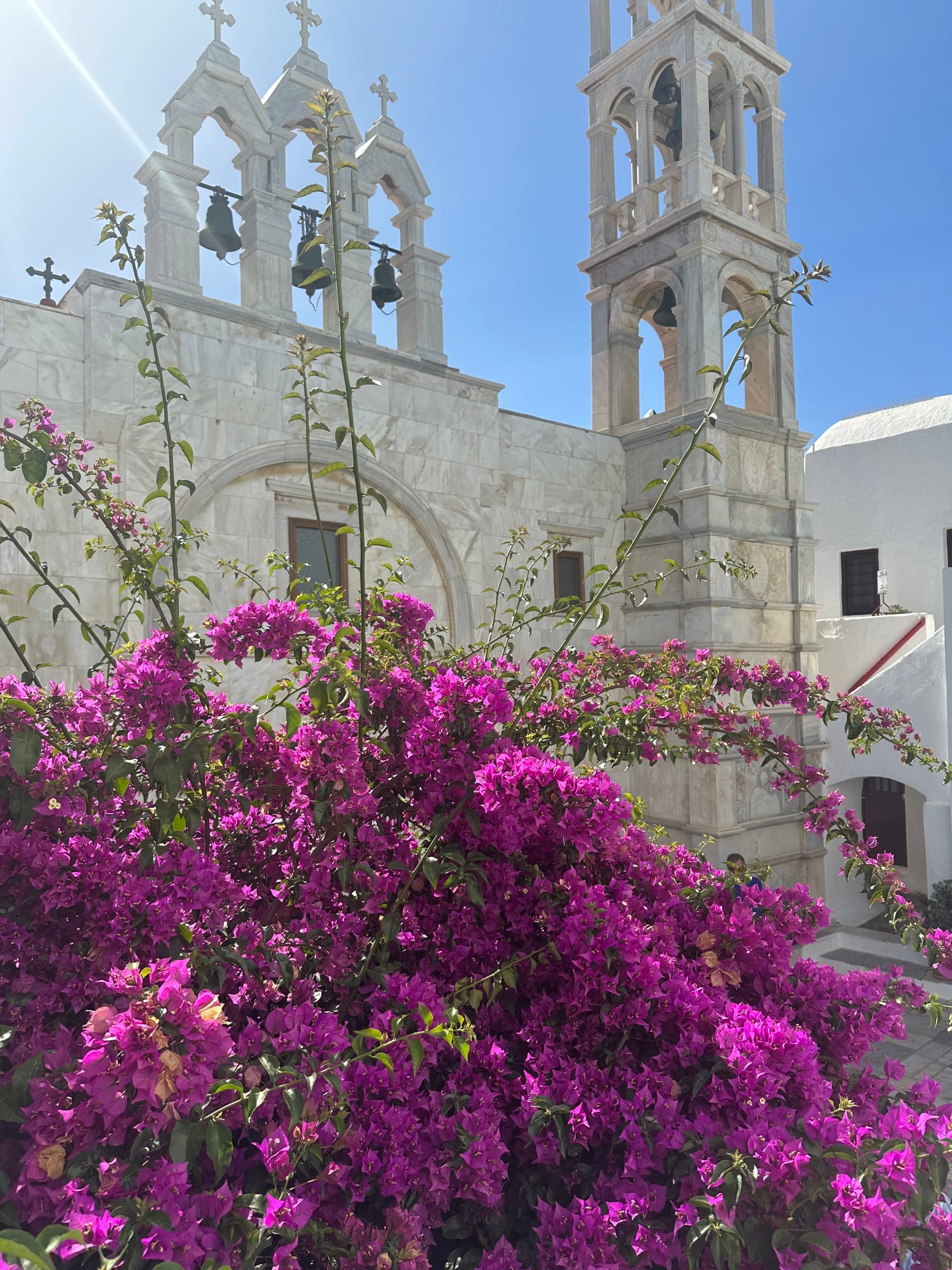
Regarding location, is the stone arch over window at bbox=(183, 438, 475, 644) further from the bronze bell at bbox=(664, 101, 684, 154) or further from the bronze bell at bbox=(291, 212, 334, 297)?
the bronze bell at bbox=(664, 101, 684, 154)

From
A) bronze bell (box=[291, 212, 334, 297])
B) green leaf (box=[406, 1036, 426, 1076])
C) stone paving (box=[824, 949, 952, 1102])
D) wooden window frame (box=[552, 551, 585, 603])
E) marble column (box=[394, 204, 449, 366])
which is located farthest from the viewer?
wooden window frame (box=[552, 551, 585, 603])

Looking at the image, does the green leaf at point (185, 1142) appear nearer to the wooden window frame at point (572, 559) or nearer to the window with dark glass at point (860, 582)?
the wooden window frame at point (572, 559)

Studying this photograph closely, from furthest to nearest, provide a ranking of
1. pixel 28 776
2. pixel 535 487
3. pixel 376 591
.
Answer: pixel 535 487 → pixel 376 591 → pixel 28 776

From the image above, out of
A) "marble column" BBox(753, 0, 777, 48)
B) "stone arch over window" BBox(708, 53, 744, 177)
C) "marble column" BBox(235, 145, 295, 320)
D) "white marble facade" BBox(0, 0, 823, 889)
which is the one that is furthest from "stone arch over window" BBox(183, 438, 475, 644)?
"marble column" BBox(753, 0, 777, 48)

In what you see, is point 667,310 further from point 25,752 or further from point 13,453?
point 25,752

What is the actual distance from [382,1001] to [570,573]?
6072 millimetres

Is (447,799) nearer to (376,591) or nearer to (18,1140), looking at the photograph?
(376,591)

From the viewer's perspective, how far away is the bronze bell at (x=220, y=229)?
17.7 ft

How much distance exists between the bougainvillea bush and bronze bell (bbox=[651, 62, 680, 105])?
8203mm

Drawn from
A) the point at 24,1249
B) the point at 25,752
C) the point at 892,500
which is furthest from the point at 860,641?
the point at 24,1249

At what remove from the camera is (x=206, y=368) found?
4.91 m

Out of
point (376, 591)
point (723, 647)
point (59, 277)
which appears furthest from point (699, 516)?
point (376, 591)

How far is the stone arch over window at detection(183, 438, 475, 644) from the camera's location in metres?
4.93

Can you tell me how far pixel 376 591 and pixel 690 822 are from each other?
604 cm
